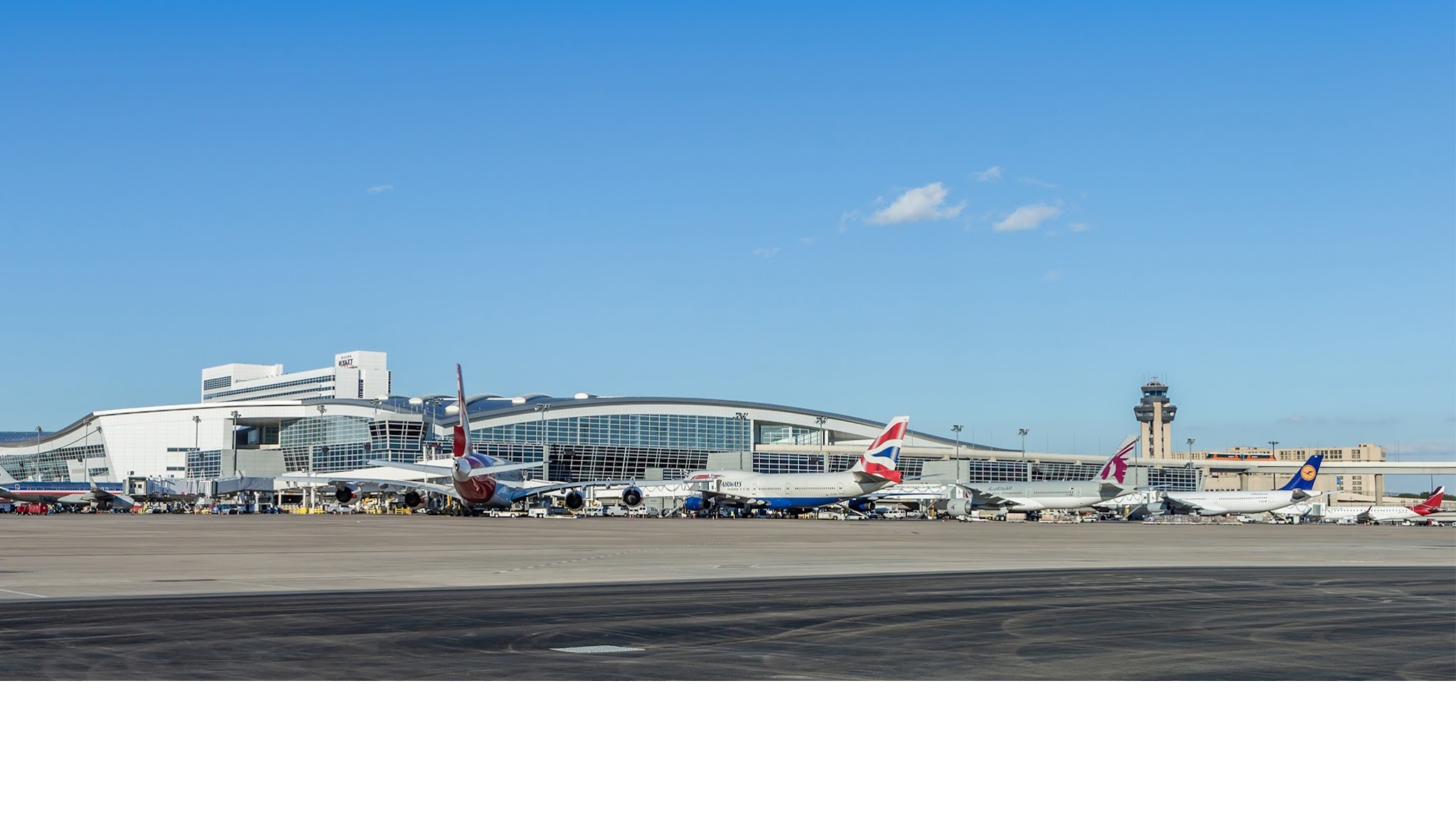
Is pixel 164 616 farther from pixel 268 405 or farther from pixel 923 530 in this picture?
pixel 268 405

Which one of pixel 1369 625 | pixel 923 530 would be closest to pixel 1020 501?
pixel 923 530

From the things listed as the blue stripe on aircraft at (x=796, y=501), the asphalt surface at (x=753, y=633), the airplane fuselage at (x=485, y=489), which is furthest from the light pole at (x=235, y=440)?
the asphalt surface at (x=753, y=633)

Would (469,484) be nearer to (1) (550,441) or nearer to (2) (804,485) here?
(2) (804,485)

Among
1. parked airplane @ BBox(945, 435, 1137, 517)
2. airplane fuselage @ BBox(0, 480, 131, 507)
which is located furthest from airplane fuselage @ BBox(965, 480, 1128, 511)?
airplane fuselage @ BBox(0, 480, 131, 507)

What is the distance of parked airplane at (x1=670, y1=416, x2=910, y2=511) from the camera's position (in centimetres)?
9888

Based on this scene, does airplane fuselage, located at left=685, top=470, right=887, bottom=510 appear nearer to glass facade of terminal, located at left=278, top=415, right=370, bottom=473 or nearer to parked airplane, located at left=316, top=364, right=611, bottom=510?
parked airplane, located at left=316, top=364, right=611, bottom=510

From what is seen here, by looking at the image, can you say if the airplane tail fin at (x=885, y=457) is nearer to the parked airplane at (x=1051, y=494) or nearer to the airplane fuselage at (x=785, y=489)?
the airplane fuselage at (x=785, y=489)

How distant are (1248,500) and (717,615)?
95487mm

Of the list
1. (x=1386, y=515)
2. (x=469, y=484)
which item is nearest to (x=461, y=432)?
(x=469, y=484)

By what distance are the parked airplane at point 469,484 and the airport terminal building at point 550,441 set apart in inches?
1891

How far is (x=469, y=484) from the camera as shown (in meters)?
89.4

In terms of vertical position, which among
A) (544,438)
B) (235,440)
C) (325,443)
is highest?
(235,440)

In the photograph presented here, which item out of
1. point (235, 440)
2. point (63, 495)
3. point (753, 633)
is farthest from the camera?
point (235, 440)
